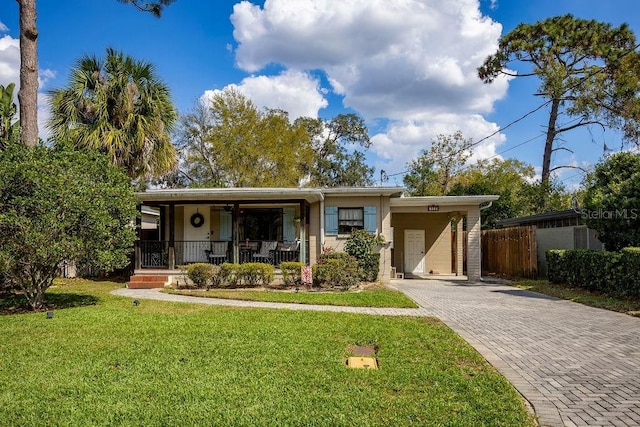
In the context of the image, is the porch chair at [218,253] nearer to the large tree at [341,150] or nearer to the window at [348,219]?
the window at [348,219]

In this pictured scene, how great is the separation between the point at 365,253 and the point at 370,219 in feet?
4.58

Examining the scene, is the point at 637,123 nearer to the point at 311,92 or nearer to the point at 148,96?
the point at 311,92

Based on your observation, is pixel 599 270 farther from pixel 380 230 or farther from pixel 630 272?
pixel 380 230

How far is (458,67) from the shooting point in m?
17.5

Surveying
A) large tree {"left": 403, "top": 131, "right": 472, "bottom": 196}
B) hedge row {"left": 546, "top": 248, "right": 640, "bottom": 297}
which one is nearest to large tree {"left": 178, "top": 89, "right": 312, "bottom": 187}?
large tree {"left": 403, "top": 131, "right": 472, "bottom": 196}

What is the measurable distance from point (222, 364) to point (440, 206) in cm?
1253

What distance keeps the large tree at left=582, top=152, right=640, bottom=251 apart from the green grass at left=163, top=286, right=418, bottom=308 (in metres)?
5.84

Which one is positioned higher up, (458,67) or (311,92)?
(311,92)

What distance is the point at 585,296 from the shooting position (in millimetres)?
10992

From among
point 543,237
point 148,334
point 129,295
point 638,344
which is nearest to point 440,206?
point 543,237

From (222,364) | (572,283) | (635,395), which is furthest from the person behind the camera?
(572,283)

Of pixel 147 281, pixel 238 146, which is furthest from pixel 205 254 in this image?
pixel 238 146

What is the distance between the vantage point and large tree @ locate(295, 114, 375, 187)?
3706cm

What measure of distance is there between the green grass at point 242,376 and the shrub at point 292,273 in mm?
5119
